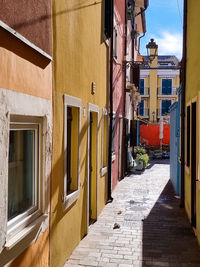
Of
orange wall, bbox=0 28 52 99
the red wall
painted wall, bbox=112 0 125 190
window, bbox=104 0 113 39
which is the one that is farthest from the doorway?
the red wall

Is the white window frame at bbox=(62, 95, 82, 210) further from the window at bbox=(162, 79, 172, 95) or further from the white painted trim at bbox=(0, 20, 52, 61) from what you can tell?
the window at bbox=(162, 79, 172, 95)

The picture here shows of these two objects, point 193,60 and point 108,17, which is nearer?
point 193,60

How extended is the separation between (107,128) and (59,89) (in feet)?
15.5

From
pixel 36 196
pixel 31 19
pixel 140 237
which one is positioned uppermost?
pixel 31 19

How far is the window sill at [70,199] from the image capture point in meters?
5.06

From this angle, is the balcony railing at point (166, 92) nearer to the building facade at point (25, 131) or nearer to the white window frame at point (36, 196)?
the building facade at point (25, 131)

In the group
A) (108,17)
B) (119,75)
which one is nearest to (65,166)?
(108,17)

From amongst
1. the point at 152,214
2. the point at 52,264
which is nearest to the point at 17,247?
the point at 52,264

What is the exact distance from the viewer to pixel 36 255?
3902 mm

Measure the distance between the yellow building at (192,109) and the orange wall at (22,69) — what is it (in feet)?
11.1

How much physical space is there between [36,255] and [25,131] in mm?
1523

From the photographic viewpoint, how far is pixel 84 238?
6.34 m

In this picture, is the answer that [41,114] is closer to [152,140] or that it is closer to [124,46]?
[124,46]

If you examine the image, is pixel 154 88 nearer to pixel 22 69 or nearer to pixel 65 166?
pixel 65 166
